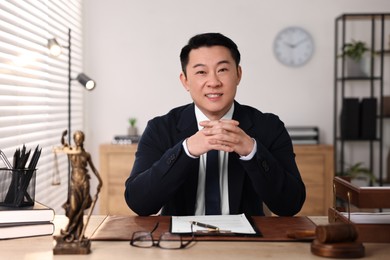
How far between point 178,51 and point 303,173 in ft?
5.06

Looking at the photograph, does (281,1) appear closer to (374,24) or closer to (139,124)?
(374,24)

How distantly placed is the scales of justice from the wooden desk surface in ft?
0.09

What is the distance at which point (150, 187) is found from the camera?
202 centimetres

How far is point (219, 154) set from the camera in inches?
85.8

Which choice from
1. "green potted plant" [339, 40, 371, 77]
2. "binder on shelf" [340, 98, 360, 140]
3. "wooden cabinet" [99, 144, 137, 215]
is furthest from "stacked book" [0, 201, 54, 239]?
"green potted plant" [339, 40, 371, 77]

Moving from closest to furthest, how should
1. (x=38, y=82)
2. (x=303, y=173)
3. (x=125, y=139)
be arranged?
(x=38, y=82) < (x=303, y=173) < (x=125, y=139)

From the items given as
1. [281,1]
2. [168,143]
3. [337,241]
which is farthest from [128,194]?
[281,1]

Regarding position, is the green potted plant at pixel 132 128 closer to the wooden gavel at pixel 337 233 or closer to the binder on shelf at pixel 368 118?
the binder on shelf at pixel 368 118

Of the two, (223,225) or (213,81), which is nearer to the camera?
(223,225)

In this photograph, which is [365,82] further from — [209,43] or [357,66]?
[209,43]

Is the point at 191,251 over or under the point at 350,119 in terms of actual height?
under

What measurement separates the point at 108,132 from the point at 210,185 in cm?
308

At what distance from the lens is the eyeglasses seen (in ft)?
4.82

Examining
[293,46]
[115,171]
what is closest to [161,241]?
[115,171]
